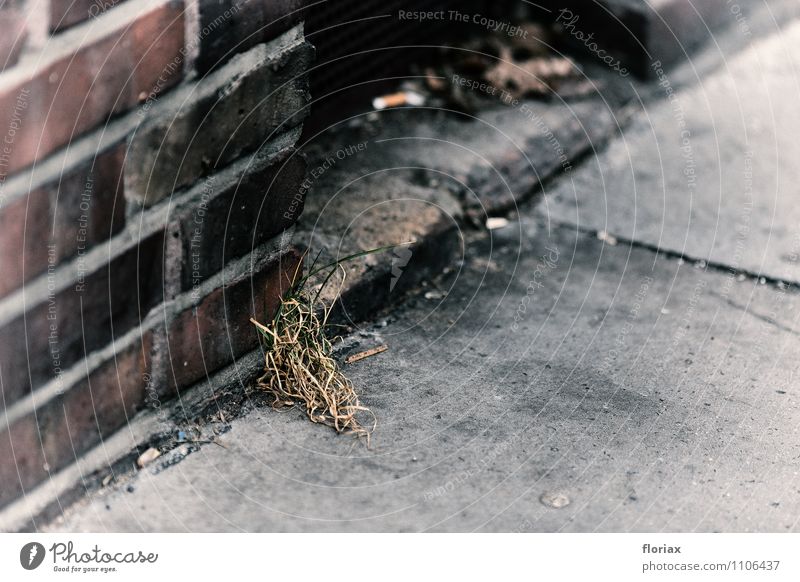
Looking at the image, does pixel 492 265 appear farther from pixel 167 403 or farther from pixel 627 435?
pixel 167 403

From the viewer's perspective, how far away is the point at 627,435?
5.19ft

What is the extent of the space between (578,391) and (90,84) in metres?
0.89

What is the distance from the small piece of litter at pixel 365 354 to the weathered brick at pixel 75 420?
1.26 feet

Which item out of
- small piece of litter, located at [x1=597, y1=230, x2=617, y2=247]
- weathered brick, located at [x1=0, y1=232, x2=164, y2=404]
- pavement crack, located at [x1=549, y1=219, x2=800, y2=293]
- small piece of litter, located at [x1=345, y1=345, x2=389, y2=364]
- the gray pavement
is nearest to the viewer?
weathered brick, located at [x1=0, y1=232, x2=164, y2=404]

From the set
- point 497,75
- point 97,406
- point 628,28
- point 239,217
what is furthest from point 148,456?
point 628,28

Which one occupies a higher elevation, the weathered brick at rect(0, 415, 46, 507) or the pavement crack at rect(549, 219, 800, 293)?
the pavement crack at rect(549, 219, 800, 293)

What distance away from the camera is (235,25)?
137cm

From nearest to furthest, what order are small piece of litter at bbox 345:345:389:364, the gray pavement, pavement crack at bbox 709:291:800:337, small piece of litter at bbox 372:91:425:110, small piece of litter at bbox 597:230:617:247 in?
the gray pavement → small piece of litter at bbox 345:345:389:364 → pavement crack at bbox 709:291:800:337 → small piece of litter at bbox 597:230:617:247 → small piece of litter at bbox 372:91:425:110

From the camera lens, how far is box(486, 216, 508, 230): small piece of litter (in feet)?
7.13

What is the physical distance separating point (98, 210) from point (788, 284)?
1.35 meters

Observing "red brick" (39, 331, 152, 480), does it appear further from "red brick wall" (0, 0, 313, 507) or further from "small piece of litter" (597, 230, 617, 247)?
"small piece of litter" (597, 230, 617, 247)
